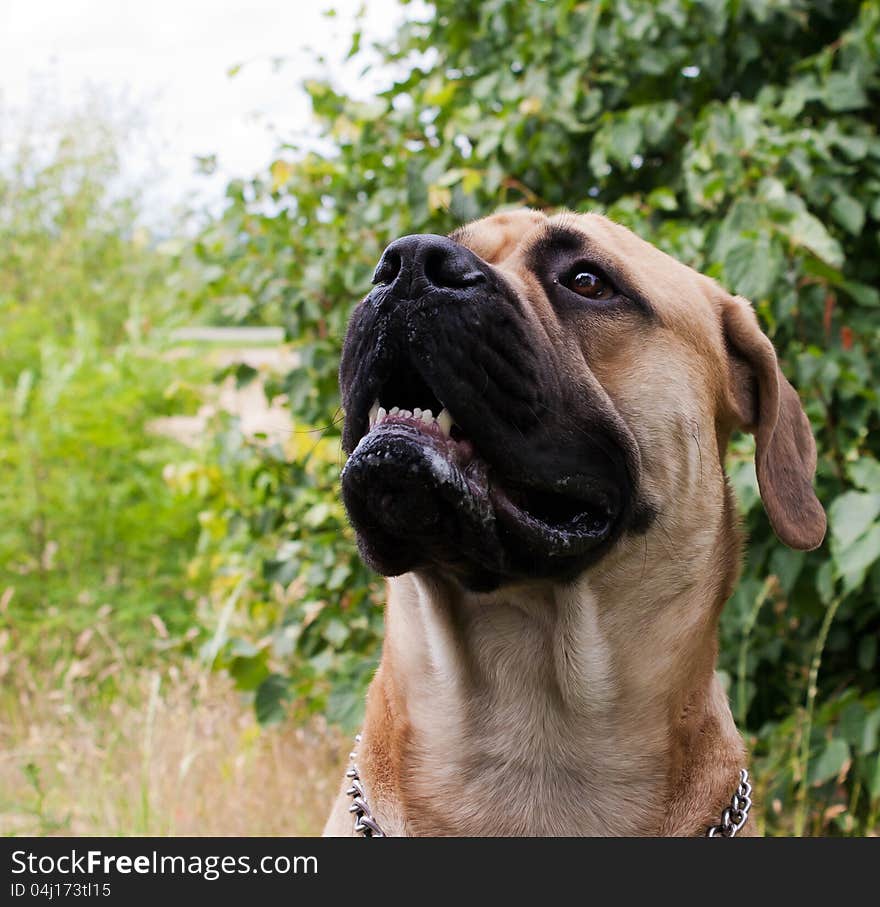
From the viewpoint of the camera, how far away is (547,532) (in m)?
2.10

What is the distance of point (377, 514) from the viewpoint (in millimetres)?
2021

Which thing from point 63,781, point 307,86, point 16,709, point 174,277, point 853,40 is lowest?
point 16,709

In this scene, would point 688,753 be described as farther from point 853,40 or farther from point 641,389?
point 853,40

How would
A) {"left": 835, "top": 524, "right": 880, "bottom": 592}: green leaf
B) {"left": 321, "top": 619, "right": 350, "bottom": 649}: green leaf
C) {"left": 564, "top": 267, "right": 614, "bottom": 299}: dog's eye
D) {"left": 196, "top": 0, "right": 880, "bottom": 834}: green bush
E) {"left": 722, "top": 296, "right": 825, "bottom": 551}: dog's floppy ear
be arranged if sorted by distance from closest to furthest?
{"left": 564, "top": 267, "right": 614, "bottom": 299}: dog's eye < {"left": 722, "top": 296, "right": 825, "bottom": 551}: dog's floppy ear < {"left": 835, "top": 524, "right": 880, "bottom": 592}: green leaf < {"left": 196, "top": 0, "right": 880, "bottom": 834}: green bush < {"left": 321, "top": 619, "right": 350, "bottom": 649}: green leaf

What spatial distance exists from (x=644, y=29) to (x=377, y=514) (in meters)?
2.25

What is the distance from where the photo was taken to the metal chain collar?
227cm

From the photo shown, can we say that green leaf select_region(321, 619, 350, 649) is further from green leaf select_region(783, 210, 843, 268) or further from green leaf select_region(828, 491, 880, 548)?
green leaf select_region(783, 210, 843, 268)

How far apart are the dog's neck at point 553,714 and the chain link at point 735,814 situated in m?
0.02

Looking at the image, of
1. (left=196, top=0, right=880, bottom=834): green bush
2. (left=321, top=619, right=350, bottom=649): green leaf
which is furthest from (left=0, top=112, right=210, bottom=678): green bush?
(left=321, top=619, right=350, bottom=649): green leaf

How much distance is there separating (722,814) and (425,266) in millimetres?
1277

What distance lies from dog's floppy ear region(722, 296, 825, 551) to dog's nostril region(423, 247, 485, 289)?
872mm

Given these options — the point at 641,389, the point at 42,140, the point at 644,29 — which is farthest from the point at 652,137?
the point at 42,140

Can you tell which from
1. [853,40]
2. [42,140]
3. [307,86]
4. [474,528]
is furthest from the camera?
[42,140]

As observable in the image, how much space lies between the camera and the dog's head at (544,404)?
1997mm
